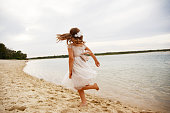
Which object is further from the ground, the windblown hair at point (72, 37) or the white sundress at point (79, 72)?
the windblown hair at point (72, 37)

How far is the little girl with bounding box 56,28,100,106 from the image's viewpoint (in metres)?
2.72

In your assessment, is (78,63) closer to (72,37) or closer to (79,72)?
(79,72)

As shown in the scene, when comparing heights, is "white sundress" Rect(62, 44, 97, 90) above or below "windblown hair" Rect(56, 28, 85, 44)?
below

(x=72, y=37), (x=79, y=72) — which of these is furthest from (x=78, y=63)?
(x=72, y=37)

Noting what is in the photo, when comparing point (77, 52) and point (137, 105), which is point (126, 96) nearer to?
point (137, 105)

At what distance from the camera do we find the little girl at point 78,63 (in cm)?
272

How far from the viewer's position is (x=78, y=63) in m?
2.78

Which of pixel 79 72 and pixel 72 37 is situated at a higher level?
pixel 72 37

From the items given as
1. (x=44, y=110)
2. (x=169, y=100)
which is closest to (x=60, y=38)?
(x=44, y=110)

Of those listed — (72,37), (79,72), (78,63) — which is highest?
Answer: (72,37)

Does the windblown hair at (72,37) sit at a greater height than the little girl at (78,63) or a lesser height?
greater

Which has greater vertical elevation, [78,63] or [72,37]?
[72,37]

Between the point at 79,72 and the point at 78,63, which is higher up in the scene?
the point at 78,63

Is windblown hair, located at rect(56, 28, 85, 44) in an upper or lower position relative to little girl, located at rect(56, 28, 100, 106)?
upper
